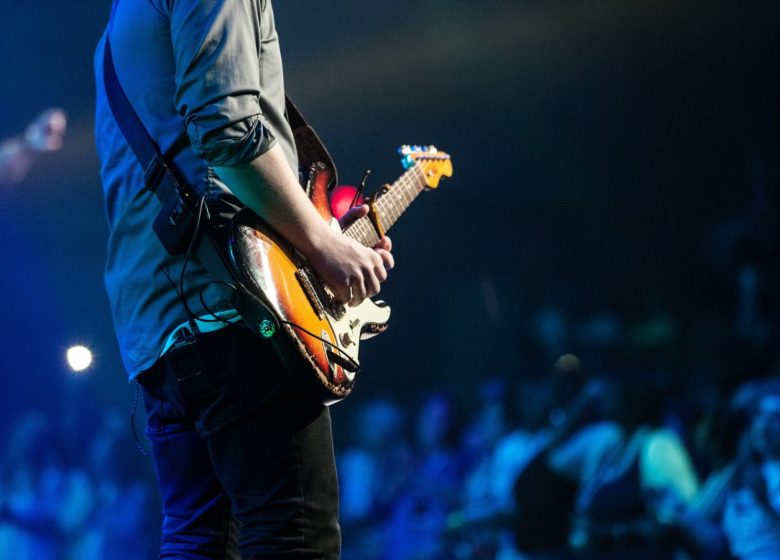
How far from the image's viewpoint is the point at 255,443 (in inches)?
34.5

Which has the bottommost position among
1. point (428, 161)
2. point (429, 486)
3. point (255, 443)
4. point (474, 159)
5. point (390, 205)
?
point (255, 443)

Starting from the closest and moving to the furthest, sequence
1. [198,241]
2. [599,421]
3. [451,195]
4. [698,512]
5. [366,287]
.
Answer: [198,241] < [366,287] < [698,512] < [599,421] < [451,195]

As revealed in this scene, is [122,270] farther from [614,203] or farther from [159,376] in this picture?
[614,203]

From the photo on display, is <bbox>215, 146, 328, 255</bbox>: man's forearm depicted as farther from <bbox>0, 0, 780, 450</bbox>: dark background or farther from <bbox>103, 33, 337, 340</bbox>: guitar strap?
<bbox>0, 0, 780, 450</bbox>: dark background

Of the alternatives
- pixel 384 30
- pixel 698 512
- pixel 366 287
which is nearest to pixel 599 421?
pixel 698 512

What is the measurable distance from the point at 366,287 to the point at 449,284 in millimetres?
1860

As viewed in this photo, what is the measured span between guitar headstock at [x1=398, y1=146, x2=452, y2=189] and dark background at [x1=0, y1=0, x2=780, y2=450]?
3.52ft

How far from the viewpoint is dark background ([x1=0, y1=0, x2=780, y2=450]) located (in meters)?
2.75

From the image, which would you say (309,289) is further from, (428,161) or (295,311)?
(428,161)

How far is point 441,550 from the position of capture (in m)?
2.70

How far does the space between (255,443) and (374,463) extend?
2.02 meters

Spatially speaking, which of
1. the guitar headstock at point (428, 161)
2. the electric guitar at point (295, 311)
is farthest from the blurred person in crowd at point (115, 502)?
the electric guitar at point (295, 311)

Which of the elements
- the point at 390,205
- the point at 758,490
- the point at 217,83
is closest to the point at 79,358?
the point at 390,205

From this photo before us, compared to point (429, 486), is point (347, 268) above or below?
above
